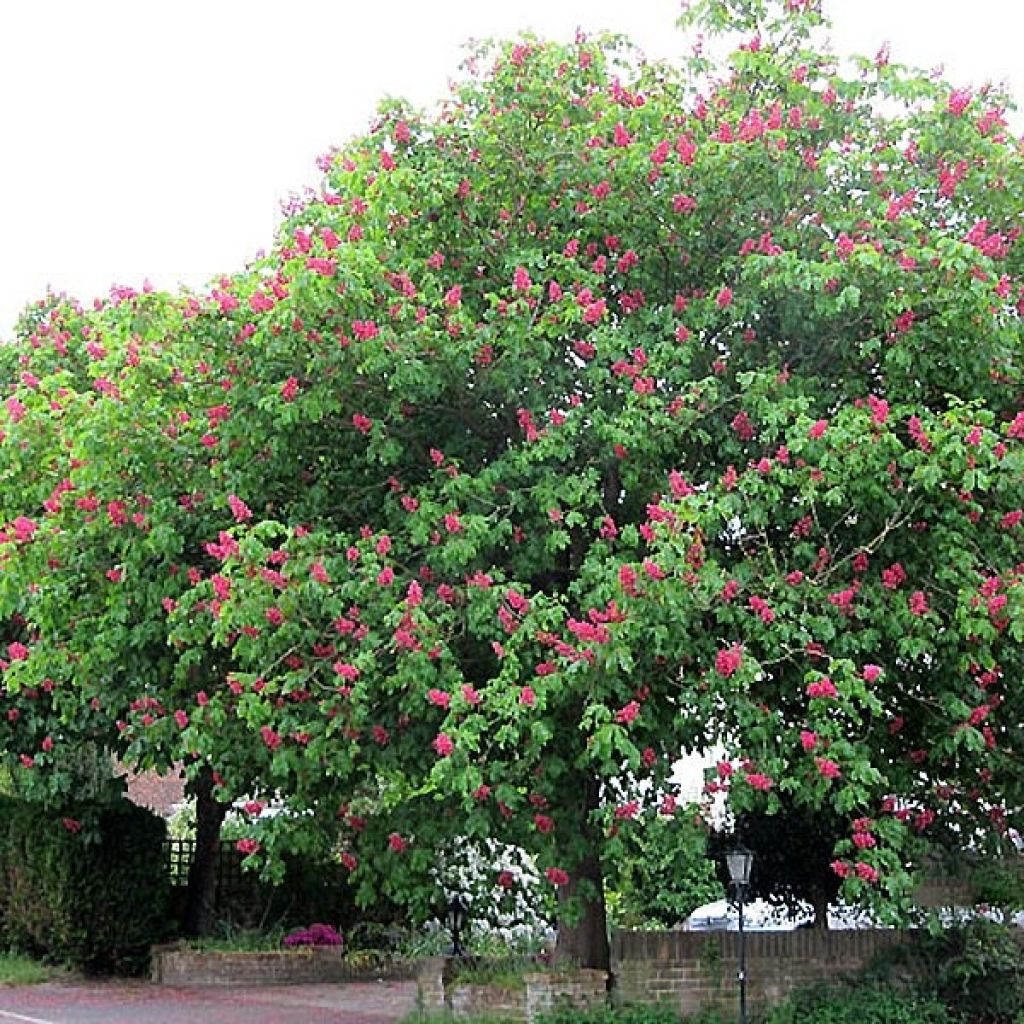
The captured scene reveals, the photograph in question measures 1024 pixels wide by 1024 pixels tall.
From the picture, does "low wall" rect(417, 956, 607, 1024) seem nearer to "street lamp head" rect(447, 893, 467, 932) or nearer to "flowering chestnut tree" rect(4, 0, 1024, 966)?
"street lamp head" rect(447, 893, 467, 932)

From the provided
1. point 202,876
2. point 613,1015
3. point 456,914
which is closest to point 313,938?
point 202,876

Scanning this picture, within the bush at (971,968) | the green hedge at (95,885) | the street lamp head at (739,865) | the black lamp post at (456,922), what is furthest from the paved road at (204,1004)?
the bush at (971,968)

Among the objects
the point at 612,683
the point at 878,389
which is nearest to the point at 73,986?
the point at 612,683

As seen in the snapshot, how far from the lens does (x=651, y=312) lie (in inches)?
443

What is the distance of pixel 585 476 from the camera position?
10.5m

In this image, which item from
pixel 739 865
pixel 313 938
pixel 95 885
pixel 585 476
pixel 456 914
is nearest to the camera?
pixel 585 476

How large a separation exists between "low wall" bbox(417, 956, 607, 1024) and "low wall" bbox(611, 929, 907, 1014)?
13.7 inches

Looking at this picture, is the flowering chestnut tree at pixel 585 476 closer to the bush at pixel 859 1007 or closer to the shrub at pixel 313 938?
the bush at pixel 859 1007

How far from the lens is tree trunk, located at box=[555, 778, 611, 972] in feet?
36.2

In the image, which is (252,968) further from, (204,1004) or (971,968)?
(971,968)

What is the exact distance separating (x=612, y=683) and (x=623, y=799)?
152 cm

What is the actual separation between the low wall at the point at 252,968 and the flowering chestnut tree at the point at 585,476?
6.45 m

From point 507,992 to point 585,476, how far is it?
196 inches

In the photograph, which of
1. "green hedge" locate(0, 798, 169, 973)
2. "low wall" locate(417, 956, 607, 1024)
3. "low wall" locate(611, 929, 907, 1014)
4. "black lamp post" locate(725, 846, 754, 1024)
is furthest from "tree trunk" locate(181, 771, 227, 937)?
"black lamp post" locate(725, 846, 754, 1024)
